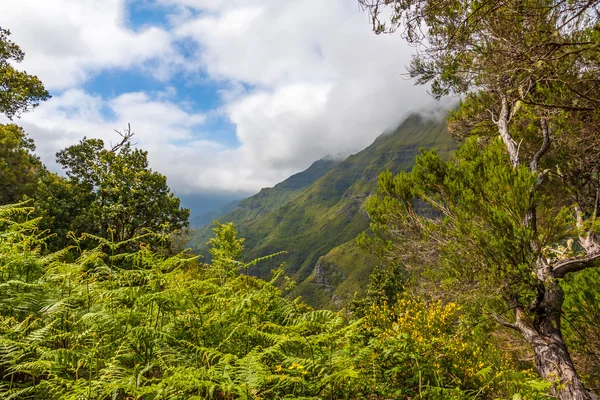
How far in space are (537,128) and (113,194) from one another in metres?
20.1

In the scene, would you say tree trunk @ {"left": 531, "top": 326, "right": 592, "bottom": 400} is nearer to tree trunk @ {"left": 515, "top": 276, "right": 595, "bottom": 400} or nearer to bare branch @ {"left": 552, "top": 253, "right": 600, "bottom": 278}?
tree trunk @ {"left": 515, "top": 276, "right": 595, "bottom": 400}

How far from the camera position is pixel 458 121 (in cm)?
1205

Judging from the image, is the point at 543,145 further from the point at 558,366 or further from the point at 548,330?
the point at 558,366

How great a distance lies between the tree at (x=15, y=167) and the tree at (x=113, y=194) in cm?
164

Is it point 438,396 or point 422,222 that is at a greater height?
point 422,222

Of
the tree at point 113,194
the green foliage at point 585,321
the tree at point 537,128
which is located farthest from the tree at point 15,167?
the green foliage at point 585,321

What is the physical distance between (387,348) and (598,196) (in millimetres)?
8845

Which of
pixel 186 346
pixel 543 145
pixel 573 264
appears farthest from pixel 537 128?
pixel 186 346

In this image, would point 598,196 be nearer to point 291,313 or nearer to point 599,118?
point 599,118

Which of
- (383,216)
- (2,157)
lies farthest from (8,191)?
(383,216)

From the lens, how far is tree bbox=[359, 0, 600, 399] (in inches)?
204

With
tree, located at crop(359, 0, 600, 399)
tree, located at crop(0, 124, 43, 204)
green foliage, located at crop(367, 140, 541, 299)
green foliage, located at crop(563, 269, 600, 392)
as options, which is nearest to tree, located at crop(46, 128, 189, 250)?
tree, located at crop(0, 124, 43, 204)

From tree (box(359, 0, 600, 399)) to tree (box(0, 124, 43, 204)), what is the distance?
2089 cm

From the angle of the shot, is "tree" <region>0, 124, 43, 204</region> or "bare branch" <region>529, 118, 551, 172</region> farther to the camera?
"tree" <region>0, 124, 43, 204</region>
